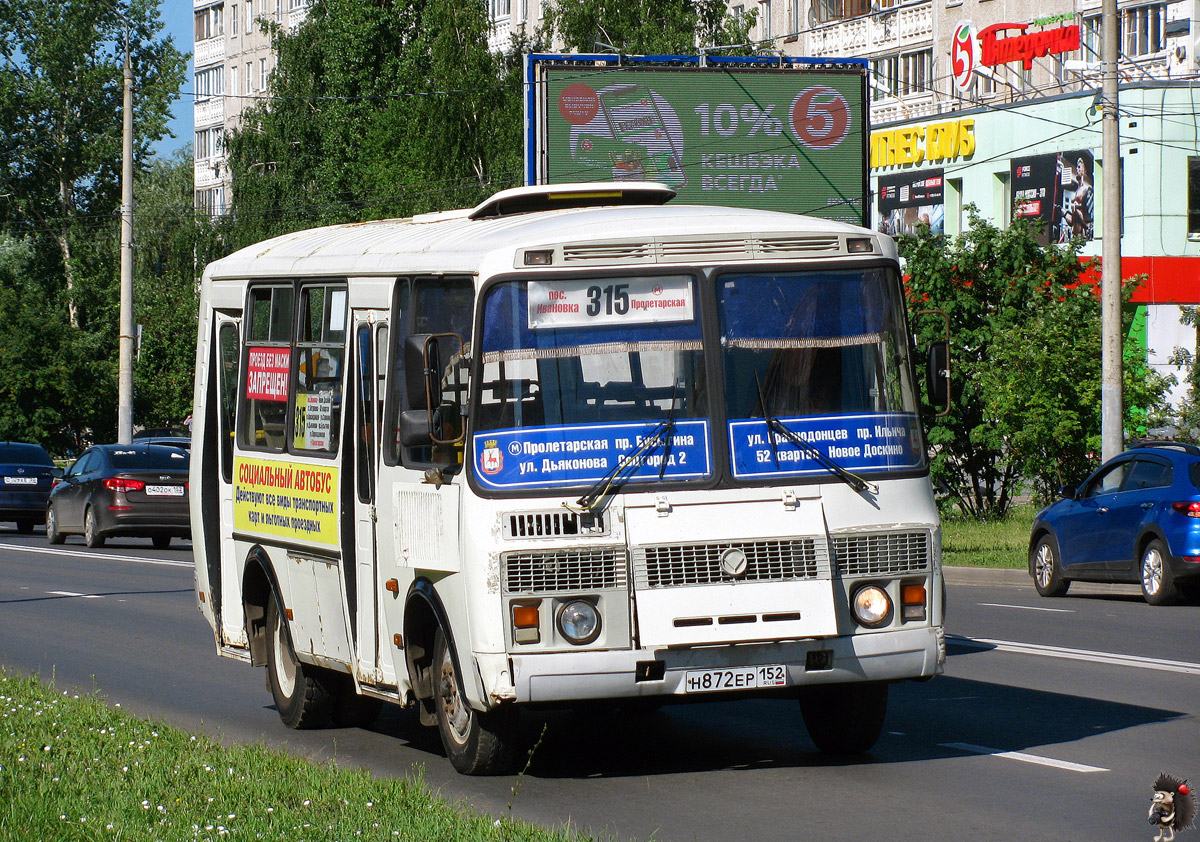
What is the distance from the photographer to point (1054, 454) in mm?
27438

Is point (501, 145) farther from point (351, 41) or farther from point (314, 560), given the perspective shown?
point (314, 560)

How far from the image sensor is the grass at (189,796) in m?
6.87

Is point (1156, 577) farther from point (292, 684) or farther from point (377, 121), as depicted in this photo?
point (377, 121)

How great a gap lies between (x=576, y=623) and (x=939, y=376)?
2212 millimetres

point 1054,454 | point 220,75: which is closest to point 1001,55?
point 1054,454

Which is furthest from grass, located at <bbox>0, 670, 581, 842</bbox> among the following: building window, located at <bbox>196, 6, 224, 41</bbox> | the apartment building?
building window, located at <bbox>196, 6, 224, 41</bbox>

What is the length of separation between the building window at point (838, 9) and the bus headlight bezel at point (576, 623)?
50.1 m

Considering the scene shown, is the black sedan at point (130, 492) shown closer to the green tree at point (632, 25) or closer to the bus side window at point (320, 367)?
the bus side window at point (320, 367)

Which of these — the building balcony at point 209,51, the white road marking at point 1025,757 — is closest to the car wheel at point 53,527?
the white road marking at point 1025,757

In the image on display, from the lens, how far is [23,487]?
33.9m

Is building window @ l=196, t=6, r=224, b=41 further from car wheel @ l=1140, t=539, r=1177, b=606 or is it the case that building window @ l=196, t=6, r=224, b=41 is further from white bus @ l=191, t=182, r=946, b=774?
white bus @ l=191, t=182, r=946, b=774

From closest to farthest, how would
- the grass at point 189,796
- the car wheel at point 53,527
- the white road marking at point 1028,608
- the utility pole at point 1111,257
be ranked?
1. the grass at point 189,796
2. the white road marking at point 1028,608
3. the utility pole at point 1111,257
4. the car wheel at point 53,527

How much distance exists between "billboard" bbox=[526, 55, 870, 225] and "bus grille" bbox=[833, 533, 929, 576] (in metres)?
21.1

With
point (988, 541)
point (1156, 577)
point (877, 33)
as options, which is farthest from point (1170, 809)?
point (877, 33)
